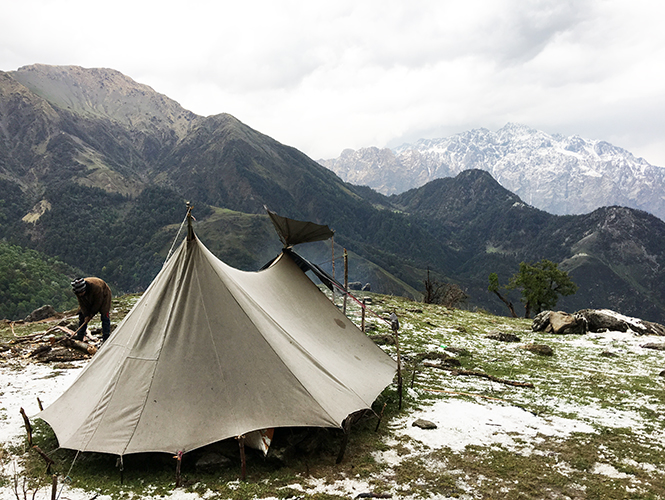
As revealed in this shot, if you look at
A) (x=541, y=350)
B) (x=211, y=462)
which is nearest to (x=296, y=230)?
(x=211, y=462)

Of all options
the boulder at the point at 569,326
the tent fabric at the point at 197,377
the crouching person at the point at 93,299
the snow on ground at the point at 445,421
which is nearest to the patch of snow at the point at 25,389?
the snow on ground at the point at 445,421

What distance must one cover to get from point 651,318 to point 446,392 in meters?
225

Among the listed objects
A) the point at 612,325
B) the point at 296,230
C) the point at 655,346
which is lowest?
the point at 655,346

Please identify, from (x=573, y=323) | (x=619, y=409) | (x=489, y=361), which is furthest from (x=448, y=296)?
(x=619, y=409)

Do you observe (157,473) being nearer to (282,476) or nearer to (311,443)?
(282,476)

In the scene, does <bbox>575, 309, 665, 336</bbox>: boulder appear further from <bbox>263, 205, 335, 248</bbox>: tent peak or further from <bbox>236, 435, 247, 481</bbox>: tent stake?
<bbox>236, 435, 247, 481</bbox>: tent stake

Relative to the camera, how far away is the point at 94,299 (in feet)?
39.0

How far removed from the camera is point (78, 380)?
8031mm

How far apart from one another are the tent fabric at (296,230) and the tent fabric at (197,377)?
9.73ft

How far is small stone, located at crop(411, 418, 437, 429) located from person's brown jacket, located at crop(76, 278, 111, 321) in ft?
33.2

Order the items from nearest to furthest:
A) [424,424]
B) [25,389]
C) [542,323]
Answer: [424,424], [25,389], [542,323]

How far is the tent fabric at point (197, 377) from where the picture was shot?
6.66m

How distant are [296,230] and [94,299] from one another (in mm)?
6817

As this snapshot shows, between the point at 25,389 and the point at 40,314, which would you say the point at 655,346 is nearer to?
the point at 25,389
